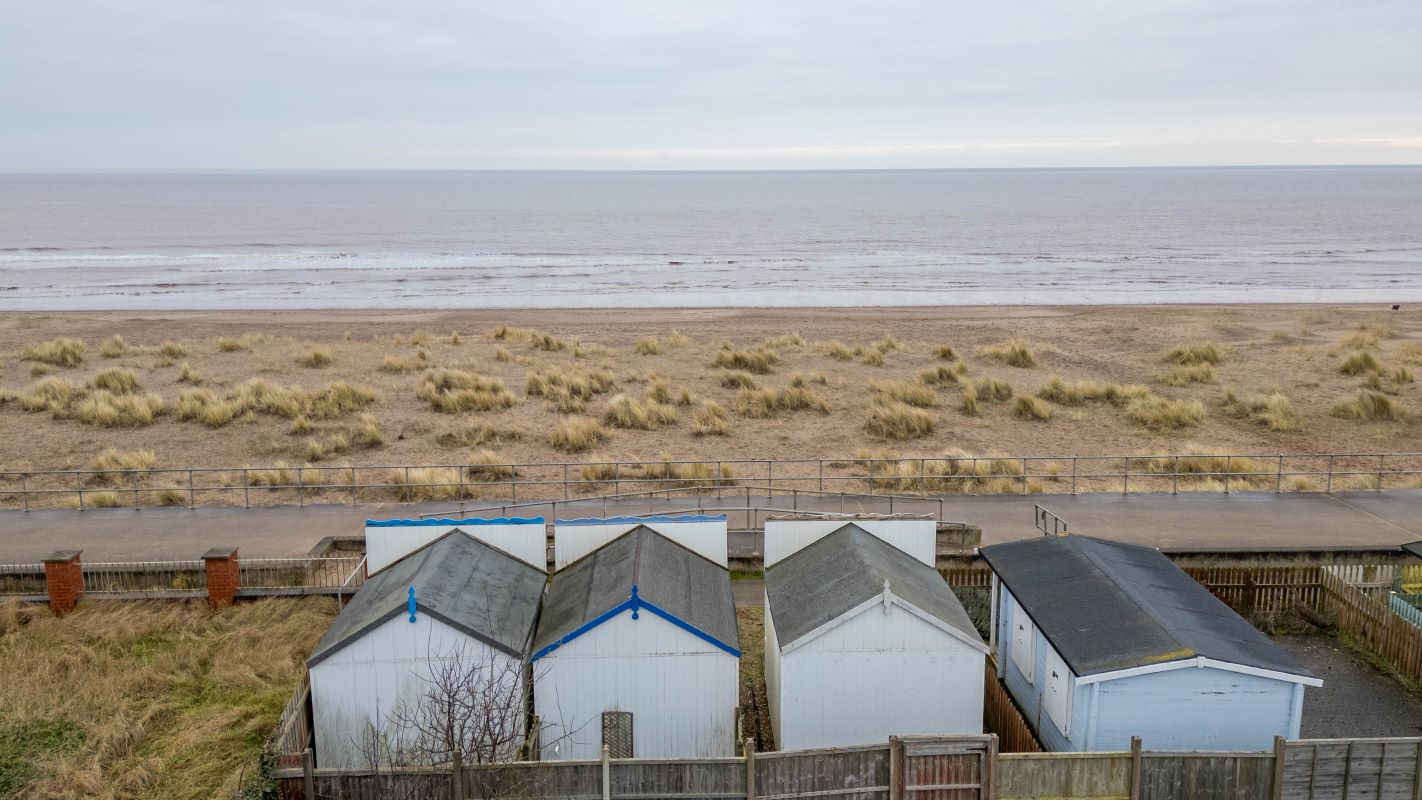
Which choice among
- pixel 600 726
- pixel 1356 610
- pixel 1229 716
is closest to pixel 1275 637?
pixel 1356 610

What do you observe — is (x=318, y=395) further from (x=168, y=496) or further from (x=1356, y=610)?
(x=1356, y=610)

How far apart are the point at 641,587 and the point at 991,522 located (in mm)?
9639

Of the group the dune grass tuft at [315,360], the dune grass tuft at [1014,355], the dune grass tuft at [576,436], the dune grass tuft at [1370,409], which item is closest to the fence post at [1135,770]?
the dune grass tuft at [576,436]

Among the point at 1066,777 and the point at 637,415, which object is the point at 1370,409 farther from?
the point at 1066,777

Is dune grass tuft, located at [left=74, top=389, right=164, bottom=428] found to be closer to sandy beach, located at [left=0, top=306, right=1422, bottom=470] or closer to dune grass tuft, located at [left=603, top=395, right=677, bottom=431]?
sandy beach, located at [left=0, top=306, right=1422, bottom=470]

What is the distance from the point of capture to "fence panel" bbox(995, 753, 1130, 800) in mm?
10625

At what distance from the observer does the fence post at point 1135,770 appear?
34.2 feet

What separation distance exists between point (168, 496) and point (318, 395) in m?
10.6

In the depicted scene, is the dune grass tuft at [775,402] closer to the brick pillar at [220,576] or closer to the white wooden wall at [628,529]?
the white wooden wall at [628,529]

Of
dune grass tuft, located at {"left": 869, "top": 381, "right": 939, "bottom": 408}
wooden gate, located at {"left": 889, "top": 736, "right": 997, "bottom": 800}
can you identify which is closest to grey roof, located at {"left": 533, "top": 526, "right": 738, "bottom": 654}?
wooden gate, located at {"left": 889, "top": 736, "right": 997, "bottom": 800}

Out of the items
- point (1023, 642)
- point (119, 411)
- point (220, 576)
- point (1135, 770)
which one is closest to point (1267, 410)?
point (1023, 642)

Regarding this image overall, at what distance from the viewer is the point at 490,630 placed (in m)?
12.6

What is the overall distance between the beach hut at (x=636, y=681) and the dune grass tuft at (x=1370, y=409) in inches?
1021

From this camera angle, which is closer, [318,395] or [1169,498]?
[1169,498]
